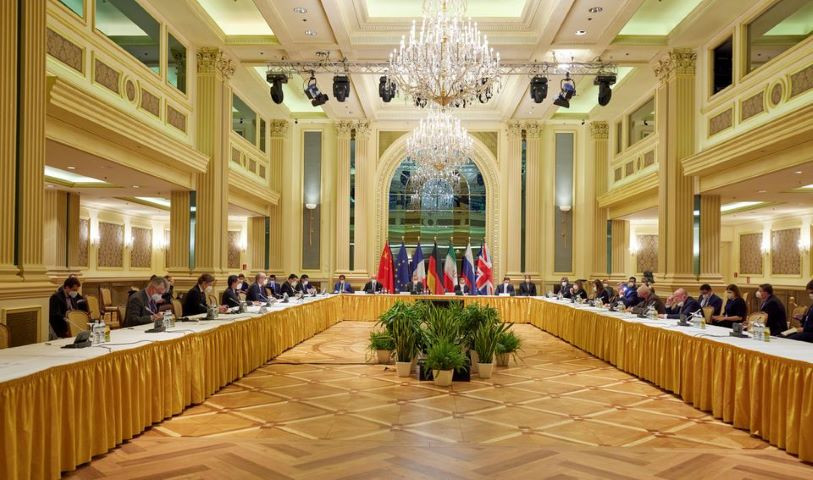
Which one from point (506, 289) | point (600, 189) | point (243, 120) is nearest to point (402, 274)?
point (506, 289)

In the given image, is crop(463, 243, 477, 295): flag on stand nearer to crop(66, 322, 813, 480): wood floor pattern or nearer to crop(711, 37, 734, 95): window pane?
crop(711, 37, 734, 95): window pane

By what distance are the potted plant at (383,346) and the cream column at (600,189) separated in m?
9.60

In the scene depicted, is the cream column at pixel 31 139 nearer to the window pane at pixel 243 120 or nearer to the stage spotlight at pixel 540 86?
the window pane at pixel 243 120

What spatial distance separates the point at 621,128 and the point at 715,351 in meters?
10.7

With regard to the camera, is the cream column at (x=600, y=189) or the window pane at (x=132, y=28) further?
the cream column at (x=600, y=189)

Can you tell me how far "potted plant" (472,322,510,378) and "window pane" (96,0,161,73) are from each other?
627 centimetres

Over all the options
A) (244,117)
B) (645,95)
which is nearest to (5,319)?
(244,117)

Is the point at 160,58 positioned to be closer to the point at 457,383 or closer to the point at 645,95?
the point at 457,383

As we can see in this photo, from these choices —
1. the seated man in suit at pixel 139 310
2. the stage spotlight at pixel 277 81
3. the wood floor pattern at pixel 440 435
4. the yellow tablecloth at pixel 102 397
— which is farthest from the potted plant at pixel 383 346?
the stage spotlight at pixel 277 81

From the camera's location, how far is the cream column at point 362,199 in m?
16.1

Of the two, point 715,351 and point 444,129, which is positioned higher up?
point 444,129

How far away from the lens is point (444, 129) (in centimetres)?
1188

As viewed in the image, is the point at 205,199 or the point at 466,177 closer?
the point at 205,199

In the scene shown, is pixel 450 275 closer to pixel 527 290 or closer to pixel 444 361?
pixel 527 290
